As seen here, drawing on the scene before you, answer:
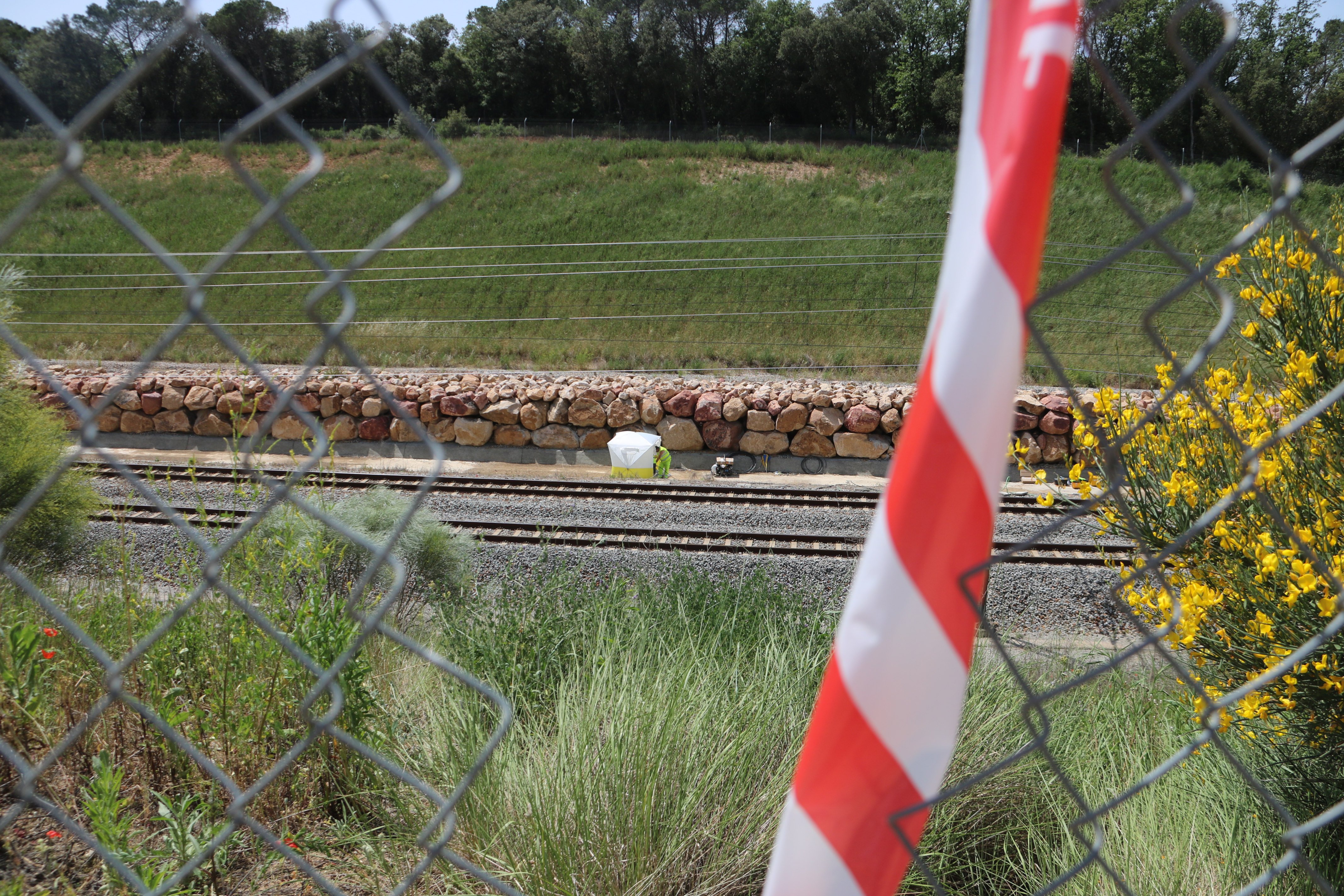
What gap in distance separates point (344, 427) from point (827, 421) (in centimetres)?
807

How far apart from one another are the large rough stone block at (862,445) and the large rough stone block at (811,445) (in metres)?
0.14

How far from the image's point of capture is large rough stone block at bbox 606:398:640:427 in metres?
12.8

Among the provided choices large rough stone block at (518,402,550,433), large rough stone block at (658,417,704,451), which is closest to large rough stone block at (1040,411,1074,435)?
large rough stone block at (658,417,704,451)

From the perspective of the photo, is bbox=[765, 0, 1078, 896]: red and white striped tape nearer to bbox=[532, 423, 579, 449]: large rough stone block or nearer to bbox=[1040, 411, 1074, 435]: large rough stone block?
bbox=[1040, 411, 1074, 435]: large rough stone block

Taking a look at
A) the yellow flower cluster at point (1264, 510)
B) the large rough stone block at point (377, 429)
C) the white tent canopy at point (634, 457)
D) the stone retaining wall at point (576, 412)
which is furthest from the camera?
the large rough stone block at point (377, 429)

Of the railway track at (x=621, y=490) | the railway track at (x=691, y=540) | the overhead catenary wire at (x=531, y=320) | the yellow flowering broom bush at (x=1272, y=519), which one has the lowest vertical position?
the overhead catenary wire at (x=531, y=320)

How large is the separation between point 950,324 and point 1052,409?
1204cm

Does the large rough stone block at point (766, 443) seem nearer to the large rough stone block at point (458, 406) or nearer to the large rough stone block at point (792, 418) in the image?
the large rough stone block at point (792, 418)

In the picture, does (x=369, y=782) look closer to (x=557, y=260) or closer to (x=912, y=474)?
(x=912, y=474)

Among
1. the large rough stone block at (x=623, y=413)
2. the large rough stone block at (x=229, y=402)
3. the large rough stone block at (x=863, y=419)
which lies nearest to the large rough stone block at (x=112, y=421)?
the large rough stone block at (x=229, y=402)

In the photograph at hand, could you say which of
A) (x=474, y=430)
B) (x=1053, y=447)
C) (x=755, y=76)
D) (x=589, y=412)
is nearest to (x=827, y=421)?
(x=1053, y=447)

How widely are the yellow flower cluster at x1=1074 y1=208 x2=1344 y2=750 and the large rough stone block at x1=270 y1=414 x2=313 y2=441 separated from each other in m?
12.9

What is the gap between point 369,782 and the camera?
275cm

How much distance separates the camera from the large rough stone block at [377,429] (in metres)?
13.7
